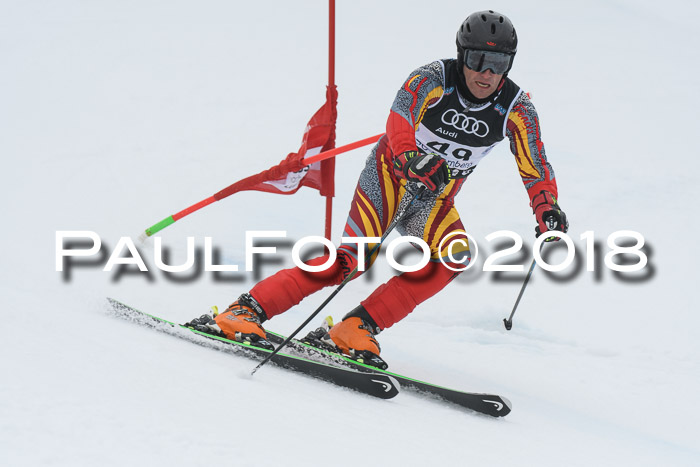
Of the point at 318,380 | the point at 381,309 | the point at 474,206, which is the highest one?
the point at 474,206

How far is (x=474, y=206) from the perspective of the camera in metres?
6.59

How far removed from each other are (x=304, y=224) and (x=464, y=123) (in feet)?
10.3

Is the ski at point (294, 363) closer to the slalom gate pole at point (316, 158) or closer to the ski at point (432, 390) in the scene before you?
the ski at point (432, 390)

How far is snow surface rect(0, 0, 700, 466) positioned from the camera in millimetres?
1914

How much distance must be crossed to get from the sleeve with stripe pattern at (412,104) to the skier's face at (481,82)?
116 millimetres

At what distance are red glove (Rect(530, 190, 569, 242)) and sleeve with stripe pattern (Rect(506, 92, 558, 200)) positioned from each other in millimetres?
34

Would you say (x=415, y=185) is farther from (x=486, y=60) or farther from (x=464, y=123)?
(x=486, y=60)

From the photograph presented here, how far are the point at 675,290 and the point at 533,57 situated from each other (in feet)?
21.4

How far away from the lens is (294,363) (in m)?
2.94

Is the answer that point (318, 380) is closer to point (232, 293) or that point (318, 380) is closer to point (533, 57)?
point (232, 293)

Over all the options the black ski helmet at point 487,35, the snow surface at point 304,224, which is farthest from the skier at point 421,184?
the snow surface at point 304,224

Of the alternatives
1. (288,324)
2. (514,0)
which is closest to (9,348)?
(288,324)

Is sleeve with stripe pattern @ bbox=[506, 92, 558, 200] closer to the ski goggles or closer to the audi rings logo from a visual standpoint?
the audi rings logo

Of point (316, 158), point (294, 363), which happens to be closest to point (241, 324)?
point (294, 363)
